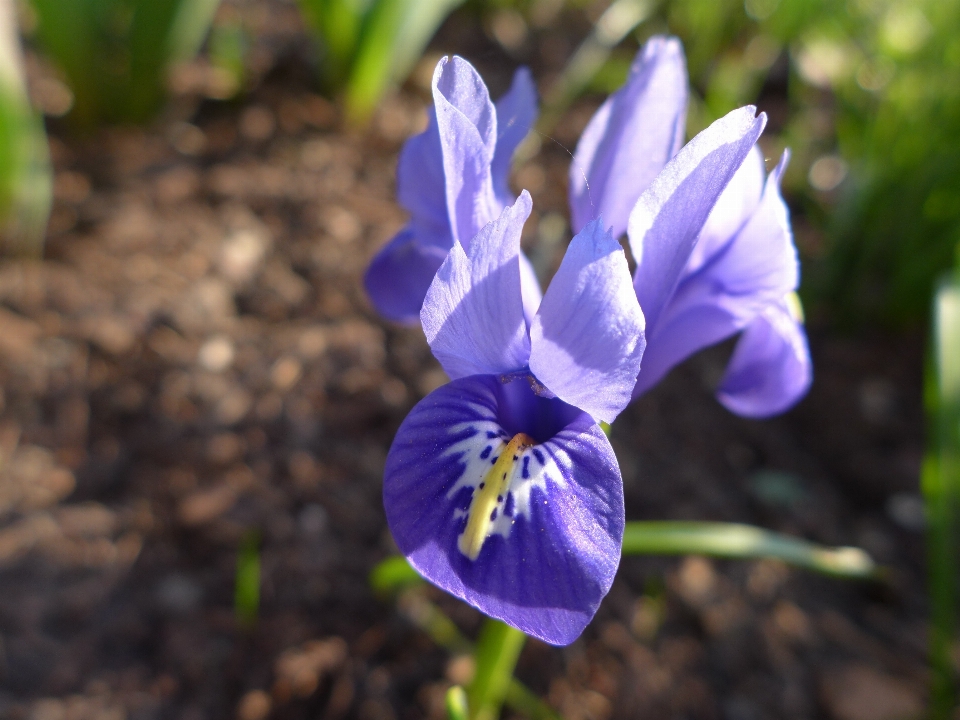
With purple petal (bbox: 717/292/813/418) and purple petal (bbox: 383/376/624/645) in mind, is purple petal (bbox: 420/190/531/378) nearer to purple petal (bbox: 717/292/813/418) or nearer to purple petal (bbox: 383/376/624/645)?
purple petal (bbox: 383/376/624/645)

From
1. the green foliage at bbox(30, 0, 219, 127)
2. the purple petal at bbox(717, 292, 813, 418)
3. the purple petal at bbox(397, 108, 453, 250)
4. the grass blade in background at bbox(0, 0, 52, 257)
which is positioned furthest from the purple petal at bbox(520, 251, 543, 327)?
the green foliage at bbox(30, 0, 219, 127)

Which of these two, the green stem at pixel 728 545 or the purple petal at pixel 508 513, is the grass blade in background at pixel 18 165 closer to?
the purple petal at pixel 508 513

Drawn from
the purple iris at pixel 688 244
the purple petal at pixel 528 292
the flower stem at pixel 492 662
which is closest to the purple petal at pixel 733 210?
the purple iris at pixel 688 244

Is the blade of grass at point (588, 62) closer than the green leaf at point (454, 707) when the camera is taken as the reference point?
No

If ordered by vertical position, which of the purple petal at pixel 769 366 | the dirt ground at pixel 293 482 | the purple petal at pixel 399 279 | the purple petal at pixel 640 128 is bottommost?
the dirt ground at pixel 293 482

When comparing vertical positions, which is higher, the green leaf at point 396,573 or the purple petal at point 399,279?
the purple petal at point 399,279

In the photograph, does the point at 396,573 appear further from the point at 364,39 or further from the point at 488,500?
the point at 364,39

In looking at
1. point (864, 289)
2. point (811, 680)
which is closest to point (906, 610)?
point (811, 680)
